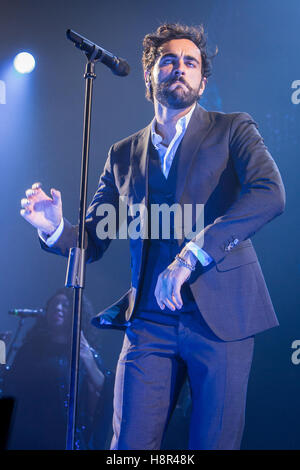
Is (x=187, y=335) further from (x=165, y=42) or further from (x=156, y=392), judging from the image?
(x=165, y=42)

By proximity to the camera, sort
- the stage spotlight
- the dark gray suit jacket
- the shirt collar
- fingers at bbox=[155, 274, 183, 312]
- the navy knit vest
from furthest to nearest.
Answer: the stage spotlight
the shirt collar
the navy knit vest
the dark gray suit jacket
fingers at bbox=[155, 274, 183, 312]

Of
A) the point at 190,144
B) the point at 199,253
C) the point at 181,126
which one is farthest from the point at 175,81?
the point at 199,253

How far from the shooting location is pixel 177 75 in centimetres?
207

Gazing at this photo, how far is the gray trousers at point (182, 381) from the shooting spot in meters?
1.69

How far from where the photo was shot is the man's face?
6.72ft

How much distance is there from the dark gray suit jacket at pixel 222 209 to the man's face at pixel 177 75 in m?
0.09

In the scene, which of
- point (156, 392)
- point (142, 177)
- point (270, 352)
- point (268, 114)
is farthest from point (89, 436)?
point (268, 114)

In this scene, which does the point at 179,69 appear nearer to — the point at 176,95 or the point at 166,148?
the point at 176,95

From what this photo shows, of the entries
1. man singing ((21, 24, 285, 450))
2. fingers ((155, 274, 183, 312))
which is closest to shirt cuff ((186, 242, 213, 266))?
man singing ((21, 24, 285, 450))

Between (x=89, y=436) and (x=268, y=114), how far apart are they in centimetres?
307

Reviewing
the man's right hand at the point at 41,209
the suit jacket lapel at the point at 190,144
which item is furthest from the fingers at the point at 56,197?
the suit jacket lapel at the point at 190,144

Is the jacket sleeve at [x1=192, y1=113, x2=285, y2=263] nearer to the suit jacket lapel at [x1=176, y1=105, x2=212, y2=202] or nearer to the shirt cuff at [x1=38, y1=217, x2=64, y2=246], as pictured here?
the suit jacket lapel at [x1=176, y1=105, x2=212, y2=202]

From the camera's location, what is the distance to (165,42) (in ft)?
7.32

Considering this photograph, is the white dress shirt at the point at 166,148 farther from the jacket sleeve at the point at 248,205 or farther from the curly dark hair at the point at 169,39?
the curly dark hair at the point at 169,39
